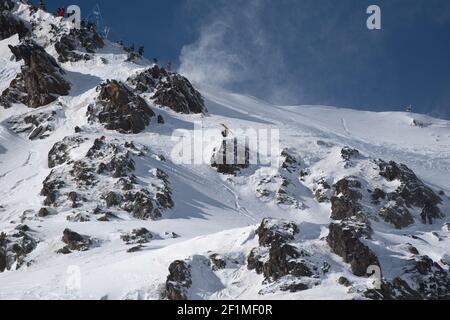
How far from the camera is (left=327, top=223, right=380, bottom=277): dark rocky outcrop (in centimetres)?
3891

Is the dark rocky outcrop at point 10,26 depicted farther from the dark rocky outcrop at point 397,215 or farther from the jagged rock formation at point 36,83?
the dark rocky outcrop at point 397,215

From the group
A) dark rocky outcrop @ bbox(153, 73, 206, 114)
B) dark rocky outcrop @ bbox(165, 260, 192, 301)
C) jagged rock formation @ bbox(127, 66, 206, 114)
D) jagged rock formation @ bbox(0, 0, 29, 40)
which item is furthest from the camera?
jagged rock formation @ bbox(0, 0, 29, 40)

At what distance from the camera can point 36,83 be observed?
9219 centimetres

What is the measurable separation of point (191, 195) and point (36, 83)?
38.9 meters

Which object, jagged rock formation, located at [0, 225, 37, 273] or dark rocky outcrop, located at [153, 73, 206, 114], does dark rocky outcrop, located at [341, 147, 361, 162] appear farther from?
jagged rock formation, located at [0, 225, 37, 273]

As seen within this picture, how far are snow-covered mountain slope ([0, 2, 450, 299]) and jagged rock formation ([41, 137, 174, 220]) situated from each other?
172mm

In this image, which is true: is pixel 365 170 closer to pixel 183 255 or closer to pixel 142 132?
Result: pixel 142 132

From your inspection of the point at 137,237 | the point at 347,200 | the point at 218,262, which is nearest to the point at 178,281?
the point at 218,262

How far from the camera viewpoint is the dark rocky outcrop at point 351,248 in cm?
3891

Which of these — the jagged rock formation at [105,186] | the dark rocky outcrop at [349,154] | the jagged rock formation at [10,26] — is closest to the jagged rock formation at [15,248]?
the jagged rock formation at [105,186]

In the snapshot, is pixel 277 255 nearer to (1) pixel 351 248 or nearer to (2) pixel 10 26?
(1) pixel 351 248

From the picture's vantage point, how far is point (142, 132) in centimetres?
8269
